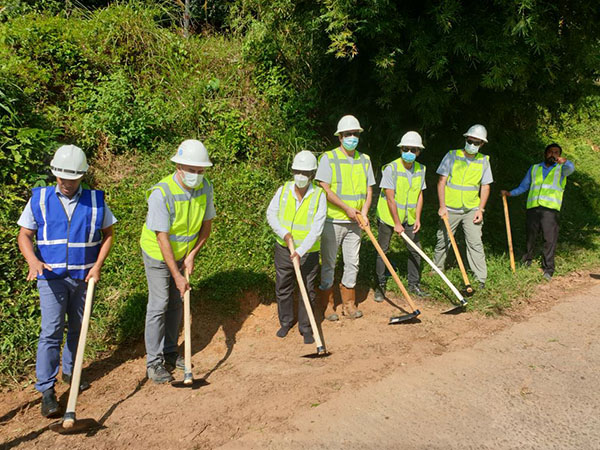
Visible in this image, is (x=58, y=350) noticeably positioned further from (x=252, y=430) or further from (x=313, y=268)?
(x=313, y=268)

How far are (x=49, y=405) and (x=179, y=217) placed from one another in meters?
1.86

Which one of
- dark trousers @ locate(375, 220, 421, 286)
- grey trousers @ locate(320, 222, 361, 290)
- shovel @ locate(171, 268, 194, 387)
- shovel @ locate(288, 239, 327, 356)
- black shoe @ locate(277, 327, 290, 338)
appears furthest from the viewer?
dark trousers @ locate(375, 220, 421, 286)

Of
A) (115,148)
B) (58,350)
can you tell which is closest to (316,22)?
(115,148)

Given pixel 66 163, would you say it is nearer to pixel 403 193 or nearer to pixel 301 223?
pixel 301 223

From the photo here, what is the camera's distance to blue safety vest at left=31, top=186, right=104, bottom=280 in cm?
391

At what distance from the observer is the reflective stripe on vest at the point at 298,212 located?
4.95 metres

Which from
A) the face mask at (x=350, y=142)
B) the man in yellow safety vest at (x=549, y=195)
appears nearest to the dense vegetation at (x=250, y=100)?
the man in yellow safety vest at (x=549, y=195)

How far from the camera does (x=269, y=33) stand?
830 centimetres

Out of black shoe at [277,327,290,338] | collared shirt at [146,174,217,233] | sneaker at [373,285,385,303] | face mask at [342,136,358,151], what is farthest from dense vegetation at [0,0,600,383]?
collared shirt at [146,174,217,233]

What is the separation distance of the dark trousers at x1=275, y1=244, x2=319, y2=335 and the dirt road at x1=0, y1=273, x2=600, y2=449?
24 centimetres

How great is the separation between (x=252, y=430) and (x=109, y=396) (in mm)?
1465

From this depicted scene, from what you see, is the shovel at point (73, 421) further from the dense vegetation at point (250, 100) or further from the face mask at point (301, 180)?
the face mask at point (301, 180)

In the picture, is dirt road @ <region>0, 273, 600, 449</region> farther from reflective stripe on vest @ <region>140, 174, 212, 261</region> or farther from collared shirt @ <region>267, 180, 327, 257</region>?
reflective stripe on vest @ <region>140, 174, 212, 261</region>

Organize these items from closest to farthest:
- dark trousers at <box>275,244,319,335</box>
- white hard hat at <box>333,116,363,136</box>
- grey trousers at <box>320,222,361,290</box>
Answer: dark trousers at <box>275,244,319,335</box>, white hard hat at <box>333,116,363,136</box>, grey trousers at <box>320,222,361,290</box>
